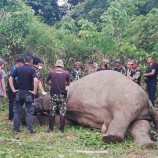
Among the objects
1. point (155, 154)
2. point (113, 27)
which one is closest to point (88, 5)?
point (113, 27)

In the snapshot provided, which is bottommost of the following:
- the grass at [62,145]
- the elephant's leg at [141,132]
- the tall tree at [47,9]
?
the grass at [62,145]

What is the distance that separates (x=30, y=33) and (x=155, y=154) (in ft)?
28.5

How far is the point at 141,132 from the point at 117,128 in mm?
517

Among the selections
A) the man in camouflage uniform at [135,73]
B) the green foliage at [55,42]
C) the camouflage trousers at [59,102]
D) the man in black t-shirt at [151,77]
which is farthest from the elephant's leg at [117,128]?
the green foliage at [55,42]

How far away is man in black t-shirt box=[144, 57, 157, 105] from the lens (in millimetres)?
11250

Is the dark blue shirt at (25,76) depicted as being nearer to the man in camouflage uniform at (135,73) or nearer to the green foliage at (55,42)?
the man in camouflage uniform at (135,73)

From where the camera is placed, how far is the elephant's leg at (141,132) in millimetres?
7270

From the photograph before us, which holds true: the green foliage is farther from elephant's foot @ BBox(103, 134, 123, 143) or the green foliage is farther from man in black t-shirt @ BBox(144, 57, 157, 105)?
elephant's foot @ BBox(103, 134, 123, 143)

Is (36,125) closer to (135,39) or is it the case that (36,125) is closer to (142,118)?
(142,118)

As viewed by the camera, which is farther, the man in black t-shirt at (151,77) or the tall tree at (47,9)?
the tall tree at (47,9)

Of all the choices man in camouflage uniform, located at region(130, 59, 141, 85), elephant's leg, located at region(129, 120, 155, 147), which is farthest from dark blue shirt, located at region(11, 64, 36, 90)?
man in camouflage uniform, located at region(130, 59, 141, 85)

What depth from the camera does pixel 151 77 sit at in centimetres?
1146

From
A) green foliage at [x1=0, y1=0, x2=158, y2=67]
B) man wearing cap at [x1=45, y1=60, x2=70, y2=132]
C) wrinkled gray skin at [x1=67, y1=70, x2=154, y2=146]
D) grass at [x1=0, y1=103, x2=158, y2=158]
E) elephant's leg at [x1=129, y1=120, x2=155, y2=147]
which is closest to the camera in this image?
grass at [x1=0, y1=103, x2=158, y2=158]

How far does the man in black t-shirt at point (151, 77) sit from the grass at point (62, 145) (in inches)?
125
